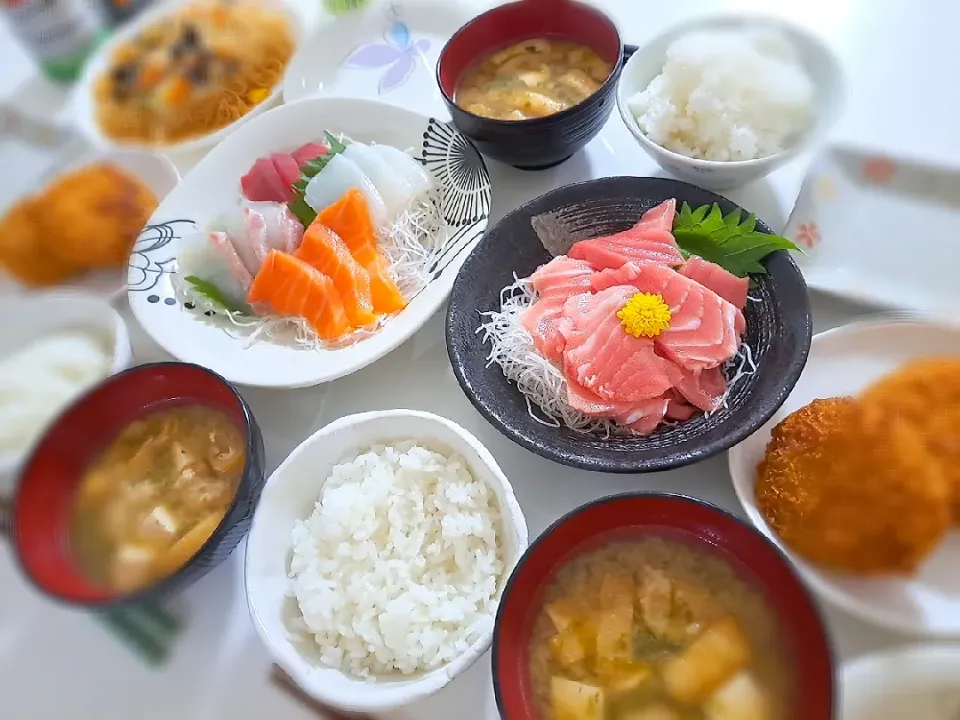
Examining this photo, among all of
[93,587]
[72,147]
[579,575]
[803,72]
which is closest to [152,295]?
[72,147]

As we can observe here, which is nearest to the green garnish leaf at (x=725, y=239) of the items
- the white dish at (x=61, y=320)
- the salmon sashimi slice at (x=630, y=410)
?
the salmon sashimi slice at (x=630, y=410)

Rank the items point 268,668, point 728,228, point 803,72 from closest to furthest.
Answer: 1. point 268,668
2. point 728,228
3. point 803,72

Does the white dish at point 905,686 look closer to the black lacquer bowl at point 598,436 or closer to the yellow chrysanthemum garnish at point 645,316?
the black lacquer bowl at point 598,436

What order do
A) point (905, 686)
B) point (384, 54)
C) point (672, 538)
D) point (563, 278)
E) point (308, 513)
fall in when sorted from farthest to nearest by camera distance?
point (384, 54) < point (563, 278) < point (308, 513) < point (672, 538) < point (905, 686)

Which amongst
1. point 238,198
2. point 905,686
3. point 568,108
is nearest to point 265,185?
point 238,198

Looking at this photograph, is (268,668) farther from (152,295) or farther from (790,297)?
(790,297)

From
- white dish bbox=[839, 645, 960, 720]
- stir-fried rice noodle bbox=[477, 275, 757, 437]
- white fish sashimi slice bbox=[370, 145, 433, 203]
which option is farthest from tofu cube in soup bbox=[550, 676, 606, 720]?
white fish sashimi slice bbox=[370, 145, 433, 203]

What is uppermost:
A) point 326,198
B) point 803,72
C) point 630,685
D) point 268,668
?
point 803,72

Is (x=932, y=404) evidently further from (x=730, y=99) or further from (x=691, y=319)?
(x=730, y=99)
